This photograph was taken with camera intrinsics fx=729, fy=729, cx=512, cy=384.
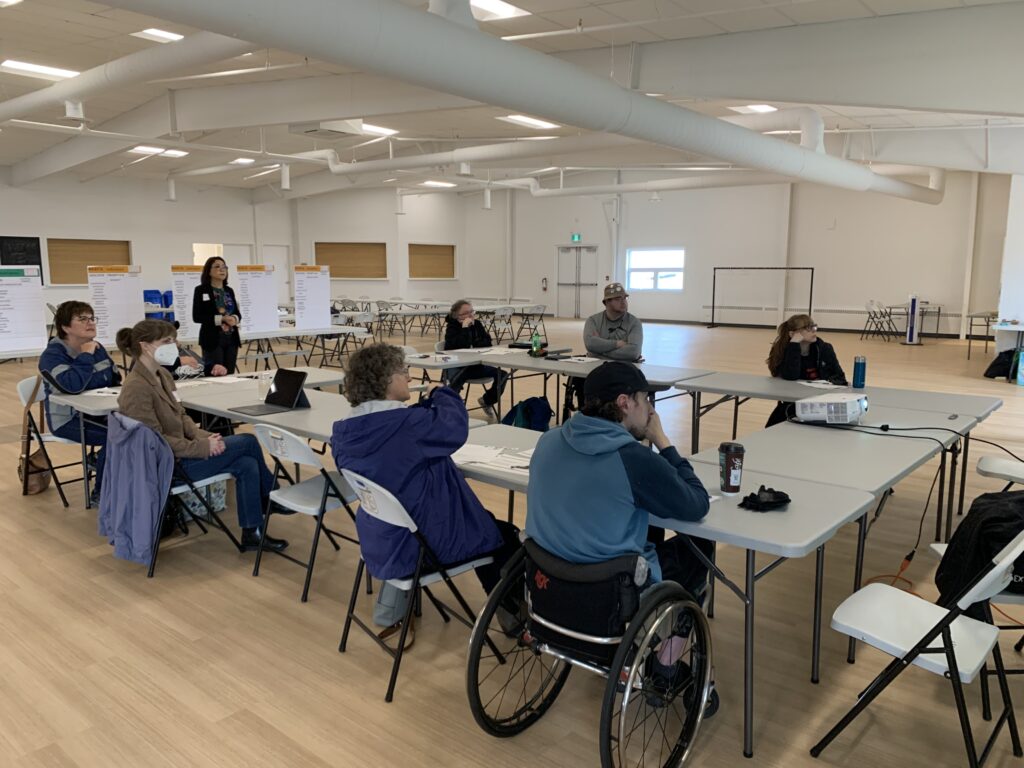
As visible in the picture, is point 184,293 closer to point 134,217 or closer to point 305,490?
point 305,490

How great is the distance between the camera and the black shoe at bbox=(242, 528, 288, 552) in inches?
149

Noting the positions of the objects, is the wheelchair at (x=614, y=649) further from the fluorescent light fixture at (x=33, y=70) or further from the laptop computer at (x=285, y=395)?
the fluorescent light fixture at (x=33, y=70)

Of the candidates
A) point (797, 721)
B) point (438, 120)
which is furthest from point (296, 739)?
point (438, 120)

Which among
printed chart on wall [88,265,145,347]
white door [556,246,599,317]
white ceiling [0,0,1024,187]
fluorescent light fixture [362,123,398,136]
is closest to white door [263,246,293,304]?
white ceiling [0,0,1024,187]

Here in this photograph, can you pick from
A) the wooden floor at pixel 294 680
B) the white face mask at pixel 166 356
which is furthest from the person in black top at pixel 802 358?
the white face mask at pixel 166 356

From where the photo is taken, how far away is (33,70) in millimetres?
8219

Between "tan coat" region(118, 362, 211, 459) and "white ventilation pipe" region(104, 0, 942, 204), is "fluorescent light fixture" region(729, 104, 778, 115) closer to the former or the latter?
"white ventilation pipe" region(104, 0, 942, 204)

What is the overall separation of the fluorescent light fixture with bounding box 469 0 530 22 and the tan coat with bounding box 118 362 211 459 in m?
4.16

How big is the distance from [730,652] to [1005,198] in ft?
45.8

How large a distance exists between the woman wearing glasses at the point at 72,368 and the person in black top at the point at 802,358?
4.23m

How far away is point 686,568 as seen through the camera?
2.44 m

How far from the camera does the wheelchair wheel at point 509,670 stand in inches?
84.4

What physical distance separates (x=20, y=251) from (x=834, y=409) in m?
15.5

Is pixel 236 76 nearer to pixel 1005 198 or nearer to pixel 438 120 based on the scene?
pixel 438 120
